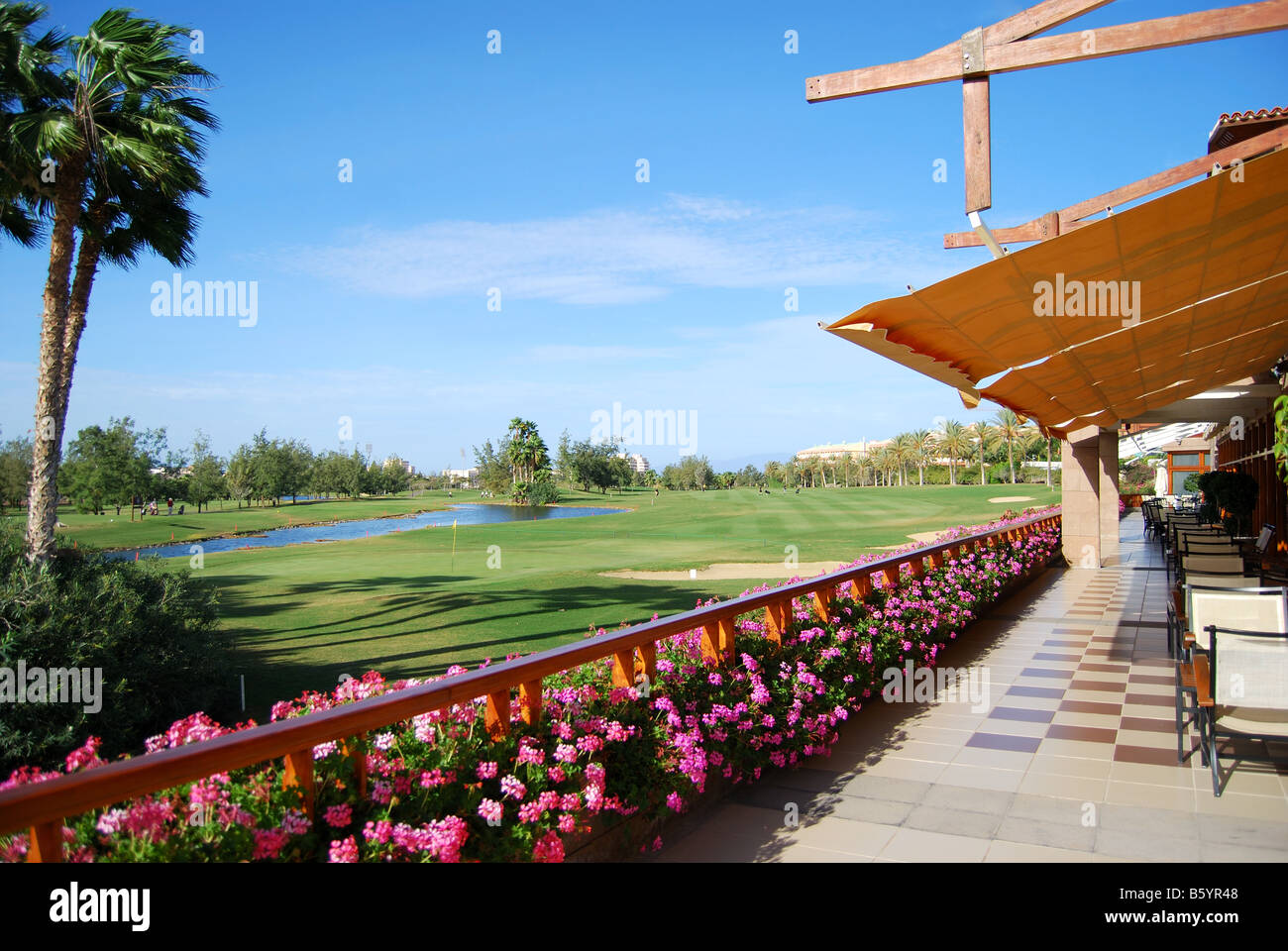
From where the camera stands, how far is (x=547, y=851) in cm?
247

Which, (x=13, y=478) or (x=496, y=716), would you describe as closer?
(x=496, y=716)

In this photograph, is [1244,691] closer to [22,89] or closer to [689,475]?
[22,89]

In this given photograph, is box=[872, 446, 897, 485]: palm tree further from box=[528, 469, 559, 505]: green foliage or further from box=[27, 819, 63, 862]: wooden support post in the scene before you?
box=[27, 819, 63, 862]: wooden support post

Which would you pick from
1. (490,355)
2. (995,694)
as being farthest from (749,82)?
(490,355)

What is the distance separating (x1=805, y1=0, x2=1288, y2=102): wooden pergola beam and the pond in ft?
92.9

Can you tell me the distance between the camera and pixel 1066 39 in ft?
13.9

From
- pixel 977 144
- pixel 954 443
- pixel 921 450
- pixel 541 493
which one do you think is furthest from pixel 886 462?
pixel 977 144

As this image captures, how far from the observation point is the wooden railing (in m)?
1.55


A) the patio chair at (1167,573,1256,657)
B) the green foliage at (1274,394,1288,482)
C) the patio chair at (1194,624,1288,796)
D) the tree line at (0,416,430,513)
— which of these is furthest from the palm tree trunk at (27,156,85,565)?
the tree line at (0,416,430,513)

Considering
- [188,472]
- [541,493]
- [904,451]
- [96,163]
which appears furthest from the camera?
[904,451]

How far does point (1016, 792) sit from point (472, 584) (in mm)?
15303

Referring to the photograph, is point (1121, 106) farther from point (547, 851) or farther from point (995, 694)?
point (547, 851)

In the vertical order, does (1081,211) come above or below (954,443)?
below

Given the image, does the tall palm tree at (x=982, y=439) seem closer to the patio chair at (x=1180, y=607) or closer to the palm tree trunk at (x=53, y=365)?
the patio chair at (x=1180, y=607)
